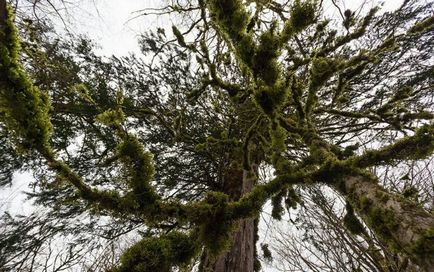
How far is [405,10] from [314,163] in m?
4.11

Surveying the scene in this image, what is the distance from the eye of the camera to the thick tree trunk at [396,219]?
4.41 ft

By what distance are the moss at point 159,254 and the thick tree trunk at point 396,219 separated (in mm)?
1159

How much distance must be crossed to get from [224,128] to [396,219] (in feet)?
14.6

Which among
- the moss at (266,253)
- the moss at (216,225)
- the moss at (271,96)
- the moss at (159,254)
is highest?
the moss at (266,253)

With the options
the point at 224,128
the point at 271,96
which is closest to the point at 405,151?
the point at 271,96

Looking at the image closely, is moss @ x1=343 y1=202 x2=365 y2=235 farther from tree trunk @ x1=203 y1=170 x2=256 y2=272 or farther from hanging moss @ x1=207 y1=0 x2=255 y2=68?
hanging moss @ x1=207 y1=0 x2=255 y2=68

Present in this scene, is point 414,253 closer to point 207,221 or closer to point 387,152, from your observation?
point 387,152

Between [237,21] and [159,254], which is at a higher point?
[237,21]

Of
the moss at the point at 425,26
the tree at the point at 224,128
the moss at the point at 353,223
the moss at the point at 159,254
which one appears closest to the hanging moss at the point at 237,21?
the tree at the point at 224,128

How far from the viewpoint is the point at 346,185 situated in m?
2.00

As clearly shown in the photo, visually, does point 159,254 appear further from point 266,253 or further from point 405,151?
point 266,253

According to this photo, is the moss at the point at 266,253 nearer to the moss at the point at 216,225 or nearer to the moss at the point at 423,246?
the moss at the point at 216,225

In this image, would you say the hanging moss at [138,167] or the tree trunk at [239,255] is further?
the tree trunk at [239,255]

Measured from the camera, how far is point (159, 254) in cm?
173
